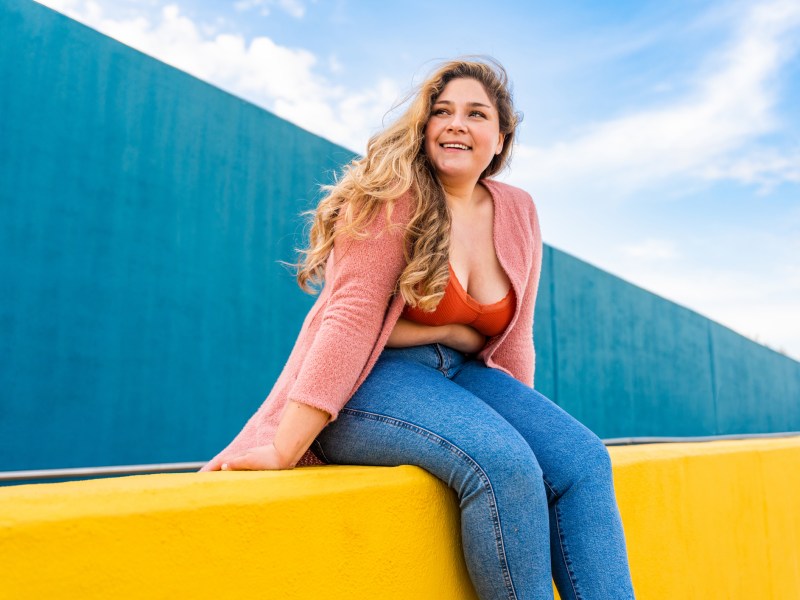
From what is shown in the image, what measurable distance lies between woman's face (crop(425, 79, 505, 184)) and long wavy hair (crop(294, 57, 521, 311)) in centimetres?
2

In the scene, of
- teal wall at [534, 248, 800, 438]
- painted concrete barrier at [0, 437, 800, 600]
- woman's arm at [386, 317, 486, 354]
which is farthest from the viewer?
teal wall at [534, 248, 800, 438]

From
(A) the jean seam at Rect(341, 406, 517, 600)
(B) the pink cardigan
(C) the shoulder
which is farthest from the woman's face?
(A) the jean seam at Rect(341, 406, 517, 600)

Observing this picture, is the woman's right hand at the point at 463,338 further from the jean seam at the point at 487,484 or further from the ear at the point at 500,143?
the ear at the point at 500,143

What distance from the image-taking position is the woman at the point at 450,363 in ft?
4.37

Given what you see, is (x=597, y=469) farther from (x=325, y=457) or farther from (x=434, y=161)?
(x=434, y=161)

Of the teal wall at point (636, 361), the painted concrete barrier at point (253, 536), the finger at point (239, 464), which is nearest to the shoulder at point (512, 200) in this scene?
the painted concrete barrier at point (253, 536)

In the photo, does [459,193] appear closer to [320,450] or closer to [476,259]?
[476,259]

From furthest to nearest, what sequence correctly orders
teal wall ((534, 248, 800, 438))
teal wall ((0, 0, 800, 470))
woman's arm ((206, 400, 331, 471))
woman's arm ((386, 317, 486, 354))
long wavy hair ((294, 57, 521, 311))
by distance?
teal wall ((534, 248, 800, 438)), teal wall ((0, 0, 800, 470)), woman's arm ((386, 317, 486, 354)), long wavy hair ((294, 57, 521, 311)), woman's arm ((206, 400, 331, 471))

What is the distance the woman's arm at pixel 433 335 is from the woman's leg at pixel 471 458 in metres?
0.14

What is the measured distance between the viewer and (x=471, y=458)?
1.33 meters

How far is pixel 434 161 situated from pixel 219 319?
4235 mm

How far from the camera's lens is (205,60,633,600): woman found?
1333mm

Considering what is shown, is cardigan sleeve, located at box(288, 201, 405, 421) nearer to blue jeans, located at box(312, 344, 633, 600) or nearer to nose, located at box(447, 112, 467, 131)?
blue jeans, located at box(312, 344, 633, 600)

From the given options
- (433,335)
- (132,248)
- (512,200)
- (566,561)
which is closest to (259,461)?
(433,335)
